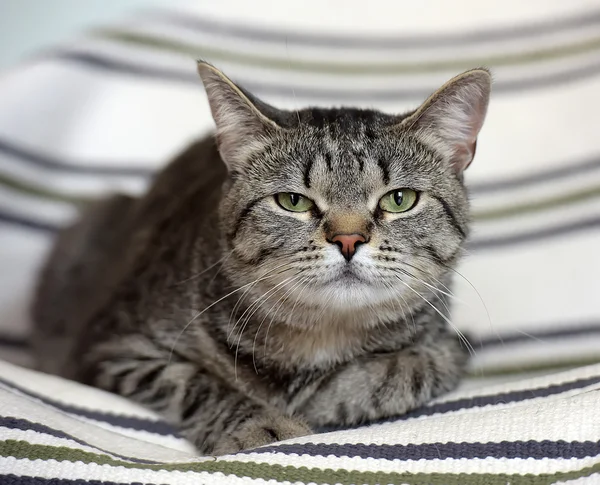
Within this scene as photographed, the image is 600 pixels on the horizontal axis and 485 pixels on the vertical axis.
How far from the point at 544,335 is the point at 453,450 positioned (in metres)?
0.67

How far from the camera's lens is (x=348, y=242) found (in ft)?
3.50

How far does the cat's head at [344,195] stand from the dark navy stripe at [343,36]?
3.68 feet

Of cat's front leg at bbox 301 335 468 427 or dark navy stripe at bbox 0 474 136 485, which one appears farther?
cat's front leg at bbox 301 335 468 427

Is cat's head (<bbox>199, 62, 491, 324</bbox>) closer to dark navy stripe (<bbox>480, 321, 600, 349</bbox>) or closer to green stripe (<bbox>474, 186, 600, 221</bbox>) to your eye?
dark navy stripe (<bbox>480, 321, 600, 349</bbox>)

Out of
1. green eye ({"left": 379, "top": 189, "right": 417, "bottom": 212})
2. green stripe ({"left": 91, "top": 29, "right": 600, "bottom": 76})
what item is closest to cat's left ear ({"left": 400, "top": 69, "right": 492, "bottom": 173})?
green eye ({"left": 379, "top": 189, "right": 417, "bottom": 212})

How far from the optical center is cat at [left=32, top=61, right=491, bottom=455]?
3.70 feet

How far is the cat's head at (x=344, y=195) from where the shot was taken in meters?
1.10

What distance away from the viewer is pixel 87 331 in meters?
1.51

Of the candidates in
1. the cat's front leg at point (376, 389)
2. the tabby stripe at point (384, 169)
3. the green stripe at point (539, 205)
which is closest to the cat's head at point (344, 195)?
the tabby stripe at point (384, 169)

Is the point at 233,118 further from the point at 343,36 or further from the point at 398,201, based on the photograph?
the point at 343,36

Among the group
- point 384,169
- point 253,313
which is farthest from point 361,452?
point 384,169

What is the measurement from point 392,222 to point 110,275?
811mm

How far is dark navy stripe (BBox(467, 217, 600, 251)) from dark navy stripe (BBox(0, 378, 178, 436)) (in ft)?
2.77

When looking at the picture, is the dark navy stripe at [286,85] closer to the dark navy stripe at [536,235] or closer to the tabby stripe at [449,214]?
the dark navy stripe at [536,235]
